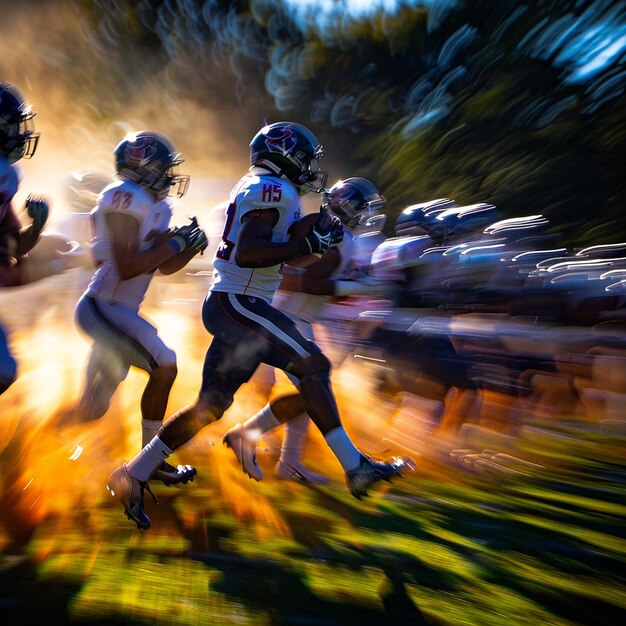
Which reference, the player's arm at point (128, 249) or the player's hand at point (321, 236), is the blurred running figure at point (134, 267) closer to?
the player's arm at point (128, 249)

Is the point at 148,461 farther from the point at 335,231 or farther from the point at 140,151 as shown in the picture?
the point at 140,151

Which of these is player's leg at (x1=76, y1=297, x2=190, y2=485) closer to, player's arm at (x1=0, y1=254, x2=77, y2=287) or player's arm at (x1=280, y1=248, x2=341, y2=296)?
player's arm at (x1=0, y1=254, x2=77, y2=287)

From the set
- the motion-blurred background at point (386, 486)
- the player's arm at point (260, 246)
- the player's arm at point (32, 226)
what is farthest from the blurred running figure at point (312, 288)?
the player's arm at point (32, 226)

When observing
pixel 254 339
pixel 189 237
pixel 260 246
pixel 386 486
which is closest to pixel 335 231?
pixel 260 246

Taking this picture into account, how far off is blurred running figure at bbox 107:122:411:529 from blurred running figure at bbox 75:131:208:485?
0.30 meters

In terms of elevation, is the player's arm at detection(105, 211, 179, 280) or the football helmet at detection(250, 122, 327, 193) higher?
the football helmet at detection(250, 122, 327, 193)

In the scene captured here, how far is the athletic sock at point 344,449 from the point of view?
3.58 m

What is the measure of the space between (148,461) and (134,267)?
3.02 feet

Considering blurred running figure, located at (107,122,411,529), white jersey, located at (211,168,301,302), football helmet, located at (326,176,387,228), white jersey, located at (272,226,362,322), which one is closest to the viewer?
blurred running figure, located at (107,122,411,529)

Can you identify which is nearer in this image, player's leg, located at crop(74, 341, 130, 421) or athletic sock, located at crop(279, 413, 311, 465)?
player's leg, located at crop(74, 341, 130, 421)

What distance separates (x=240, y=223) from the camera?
3820mm

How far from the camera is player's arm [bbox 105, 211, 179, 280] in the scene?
391cm

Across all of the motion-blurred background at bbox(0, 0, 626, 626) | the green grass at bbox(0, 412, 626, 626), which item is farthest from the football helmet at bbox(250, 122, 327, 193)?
the green grass at bbox(0, 412, 626, 626)

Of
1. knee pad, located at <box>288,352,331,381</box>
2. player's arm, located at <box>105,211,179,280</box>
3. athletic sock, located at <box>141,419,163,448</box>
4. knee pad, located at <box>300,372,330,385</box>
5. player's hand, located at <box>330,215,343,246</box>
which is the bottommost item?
athletic sock, located at <box>141,419,163,448</box>
